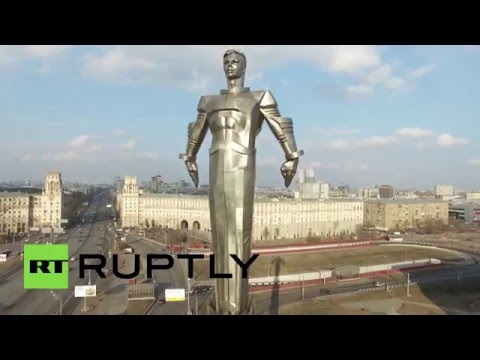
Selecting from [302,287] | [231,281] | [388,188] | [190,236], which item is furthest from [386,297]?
[388,188]

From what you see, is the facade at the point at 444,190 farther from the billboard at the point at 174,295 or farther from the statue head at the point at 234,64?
the statue head at the point at 234,64

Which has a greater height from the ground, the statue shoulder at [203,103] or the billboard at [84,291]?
the statue shoulder at [203,103]

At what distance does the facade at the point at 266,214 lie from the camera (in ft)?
179

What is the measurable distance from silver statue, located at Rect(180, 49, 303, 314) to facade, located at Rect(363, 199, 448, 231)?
62.4 m

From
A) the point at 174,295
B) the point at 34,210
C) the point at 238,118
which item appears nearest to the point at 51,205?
the point at 34,210

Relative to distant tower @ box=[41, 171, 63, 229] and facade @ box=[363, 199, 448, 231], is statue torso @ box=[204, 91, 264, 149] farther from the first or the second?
facade @ box=[363, 199, 448, 231]

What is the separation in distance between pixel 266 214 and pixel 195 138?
47.5 meters

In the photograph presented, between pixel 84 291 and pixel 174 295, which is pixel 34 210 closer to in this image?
pixel 84 291

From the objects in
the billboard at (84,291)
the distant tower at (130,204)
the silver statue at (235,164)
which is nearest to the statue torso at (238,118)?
the silver statue at (235,164)

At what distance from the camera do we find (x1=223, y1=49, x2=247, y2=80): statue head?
6.65 metres

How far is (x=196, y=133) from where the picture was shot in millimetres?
7129

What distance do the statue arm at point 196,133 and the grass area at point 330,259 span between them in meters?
22.3

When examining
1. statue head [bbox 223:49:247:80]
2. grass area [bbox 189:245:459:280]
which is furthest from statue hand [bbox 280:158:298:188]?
grass area [bbox 189:245:459:280]
